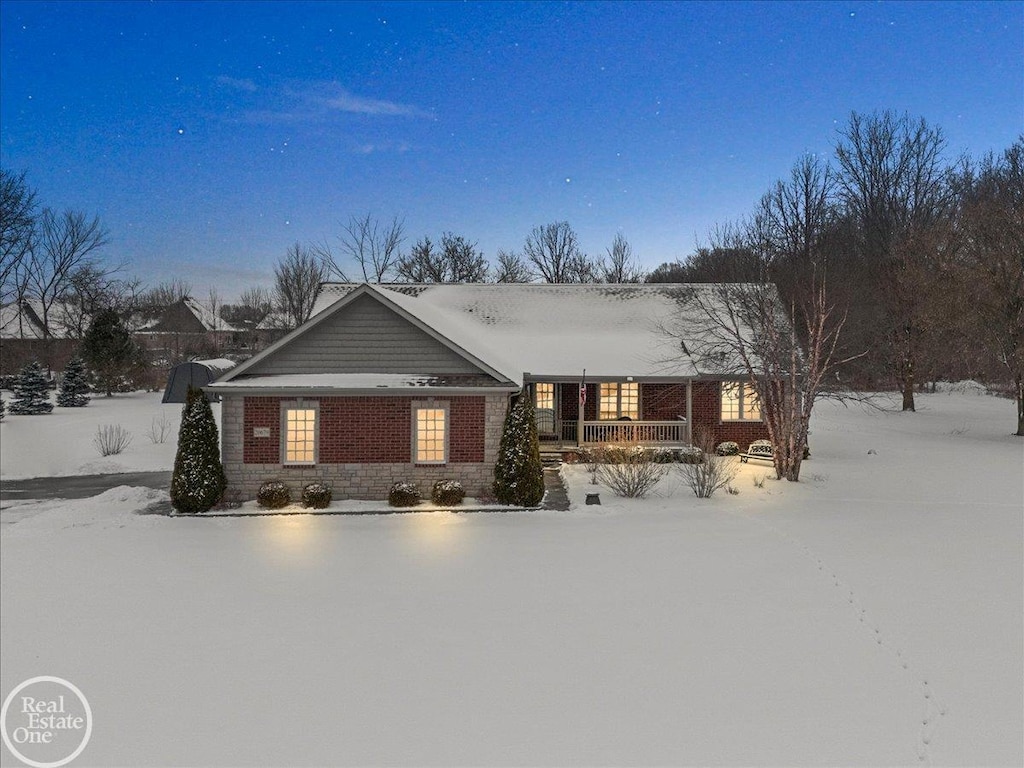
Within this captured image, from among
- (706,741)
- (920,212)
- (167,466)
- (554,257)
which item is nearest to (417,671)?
(706,741)

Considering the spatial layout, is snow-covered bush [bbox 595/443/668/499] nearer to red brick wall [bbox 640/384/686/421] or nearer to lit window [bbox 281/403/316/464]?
red brick wall [bbox 640/384/686/421]

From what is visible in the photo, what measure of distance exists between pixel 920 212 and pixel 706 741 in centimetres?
4513

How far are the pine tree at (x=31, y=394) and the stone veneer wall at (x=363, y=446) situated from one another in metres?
24.1

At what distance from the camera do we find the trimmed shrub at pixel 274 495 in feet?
46.0

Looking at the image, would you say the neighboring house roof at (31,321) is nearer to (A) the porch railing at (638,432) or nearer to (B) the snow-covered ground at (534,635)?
(B) the snow-covered ground at (534,635)

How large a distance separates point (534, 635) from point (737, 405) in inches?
643

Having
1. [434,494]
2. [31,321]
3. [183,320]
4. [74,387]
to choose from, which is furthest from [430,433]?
[183,320]

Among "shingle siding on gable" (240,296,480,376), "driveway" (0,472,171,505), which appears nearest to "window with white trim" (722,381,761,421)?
"shingle siding on gable" (240,296,480,376)

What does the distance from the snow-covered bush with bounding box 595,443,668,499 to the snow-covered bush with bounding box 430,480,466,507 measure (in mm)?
3924

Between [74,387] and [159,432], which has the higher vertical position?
[74,387]

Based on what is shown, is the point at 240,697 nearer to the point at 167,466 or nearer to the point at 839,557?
the point at 839,557

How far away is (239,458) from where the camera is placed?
14.7 m

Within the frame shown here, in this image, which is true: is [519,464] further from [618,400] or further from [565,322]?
[565,322]

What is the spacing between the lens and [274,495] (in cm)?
1401
